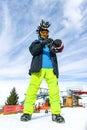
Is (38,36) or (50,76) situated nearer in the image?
(50,76)

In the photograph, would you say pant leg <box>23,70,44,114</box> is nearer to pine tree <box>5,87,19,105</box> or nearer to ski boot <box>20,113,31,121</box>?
ski boot <box>20,113,31,121</box>

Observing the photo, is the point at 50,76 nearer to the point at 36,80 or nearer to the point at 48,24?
the point at 36,80

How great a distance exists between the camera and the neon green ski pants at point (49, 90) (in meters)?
5.99

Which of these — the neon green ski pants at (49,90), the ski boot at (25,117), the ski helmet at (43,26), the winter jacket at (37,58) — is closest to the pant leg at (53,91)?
the neon green ski pants at (49,90)

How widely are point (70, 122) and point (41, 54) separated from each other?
1.69 meters

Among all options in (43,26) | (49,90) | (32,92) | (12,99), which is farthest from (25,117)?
(12,99)

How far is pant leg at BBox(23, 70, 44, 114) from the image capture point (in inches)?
236

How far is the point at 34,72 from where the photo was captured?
616 centimetres

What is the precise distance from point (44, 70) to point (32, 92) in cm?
56

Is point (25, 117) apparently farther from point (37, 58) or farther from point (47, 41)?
point (47, 41)

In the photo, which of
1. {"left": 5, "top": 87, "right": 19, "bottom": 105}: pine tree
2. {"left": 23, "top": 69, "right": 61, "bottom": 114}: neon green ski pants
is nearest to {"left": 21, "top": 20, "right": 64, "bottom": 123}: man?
{"left": 23, "top": 69, "right": 61, "bottom": 114}: neon green ski pants

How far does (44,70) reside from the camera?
246 inches

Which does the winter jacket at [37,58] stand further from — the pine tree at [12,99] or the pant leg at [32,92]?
the pine tree at [12,99]

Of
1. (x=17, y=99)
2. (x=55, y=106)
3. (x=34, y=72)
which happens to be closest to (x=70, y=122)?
(x=55, y=106)
